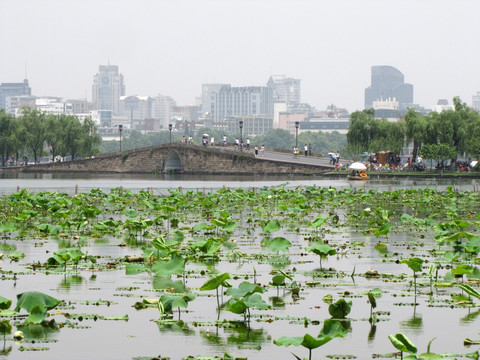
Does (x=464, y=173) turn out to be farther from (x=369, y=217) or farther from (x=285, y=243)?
(x=285, y=243)

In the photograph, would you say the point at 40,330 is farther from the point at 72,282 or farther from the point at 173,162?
the point at 173,162

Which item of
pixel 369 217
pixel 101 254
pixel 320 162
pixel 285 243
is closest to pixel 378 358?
pixel 285 243

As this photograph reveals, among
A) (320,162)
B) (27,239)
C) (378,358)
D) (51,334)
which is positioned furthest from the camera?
(320,162)

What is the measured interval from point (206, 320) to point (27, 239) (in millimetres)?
9506

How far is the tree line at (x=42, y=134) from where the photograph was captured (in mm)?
89250

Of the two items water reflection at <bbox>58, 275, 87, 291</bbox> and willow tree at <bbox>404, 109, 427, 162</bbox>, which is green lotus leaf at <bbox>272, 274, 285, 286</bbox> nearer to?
water reflection at <bbox>58, 275, 87, 291</bbox>

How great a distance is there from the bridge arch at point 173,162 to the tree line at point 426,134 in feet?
81.3

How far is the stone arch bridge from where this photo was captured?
88188 millimetres

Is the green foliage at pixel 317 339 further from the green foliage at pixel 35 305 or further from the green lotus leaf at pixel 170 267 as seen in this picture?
the green lotus leaf at pixel 170 267

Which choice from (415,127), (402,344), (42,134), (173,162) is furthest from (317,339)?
(173,162)

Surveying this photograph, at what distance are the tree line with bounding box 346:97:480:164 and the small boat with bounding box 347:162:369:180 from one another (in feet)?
16.0

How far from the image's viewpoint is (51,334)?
10484 mm

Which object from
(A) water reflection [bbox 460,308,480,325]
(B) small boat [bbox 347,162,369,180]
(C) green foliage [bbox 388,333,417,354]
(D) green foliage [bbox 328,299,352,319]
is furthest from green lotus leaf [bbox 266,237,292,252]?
(B) small boat [bbox 347,162,369,180]

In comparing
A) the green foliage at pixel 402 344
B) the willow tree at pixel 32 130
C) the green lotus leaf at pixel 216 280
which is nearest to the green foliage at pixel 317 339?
the green foliage at pixel 402 344
